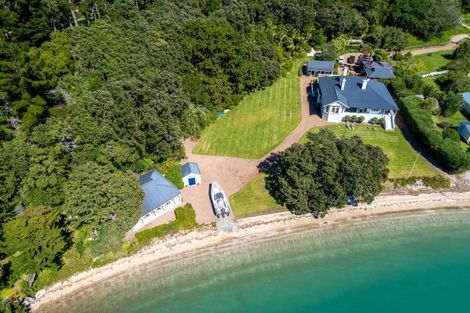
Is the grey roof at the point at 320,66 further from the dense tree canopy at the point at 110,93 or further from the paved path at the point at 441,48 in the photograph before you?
the paved path at the point at 441,48

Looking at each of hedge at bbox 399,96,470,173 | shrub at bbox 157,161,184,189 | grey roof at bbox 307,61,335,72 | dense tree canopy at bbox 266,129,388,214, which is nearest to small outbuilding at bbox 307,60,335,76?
grey roof at bbox 307,61,335,72

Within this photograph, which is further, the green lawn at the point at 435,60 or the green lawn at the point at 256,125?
the green lawn at the point at 435,60

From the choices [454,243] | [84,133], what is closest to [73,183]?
[84,133]

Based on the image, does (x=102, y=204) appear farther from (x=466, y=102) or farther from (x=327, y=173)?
(x=466, y=102)

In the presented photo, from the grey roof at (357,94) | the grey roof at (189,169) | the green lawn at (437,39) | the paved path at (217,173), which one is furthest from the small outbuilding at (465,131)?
the grey roof at (189,169)

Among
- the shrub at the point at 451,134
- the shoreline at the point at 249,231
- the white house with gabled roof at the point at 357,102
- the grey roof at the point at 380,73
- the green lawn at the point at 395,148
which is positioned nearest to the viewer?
the shoreline at the point at 249,231

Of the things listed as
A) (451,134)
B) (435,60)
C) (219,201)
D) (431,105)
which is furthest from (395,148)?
(435,60)

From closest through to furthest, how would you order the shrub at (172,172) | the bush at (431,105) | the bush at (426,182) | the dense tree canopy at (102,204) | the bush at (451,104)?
the dense tree canopy at (102,204)
the shrub at (172,172)
the bush at (426,182)
the bush at (451,104)
the bush at (431,105)
